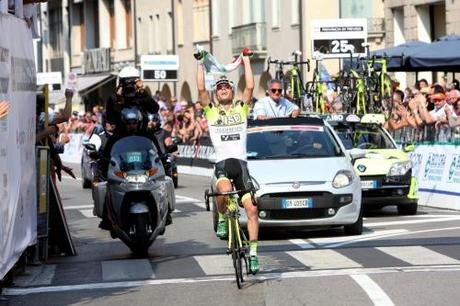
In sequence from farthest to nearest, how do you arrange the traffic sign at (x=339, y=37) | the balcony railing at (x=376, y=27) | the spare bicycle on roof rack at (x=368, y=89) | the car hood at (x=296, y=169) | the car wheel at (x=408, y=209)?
the balcony railing at (x=376, y=27)
the traffic sign at (x=339, y=37)
the spare bicycle on roof rack at (x=368, y=89)
the car wheel at (x=408, y=209)
the car hood at (x=296, y=169)

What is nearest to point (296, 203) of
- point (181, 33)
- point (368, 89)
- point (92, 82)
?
point (368, 89)

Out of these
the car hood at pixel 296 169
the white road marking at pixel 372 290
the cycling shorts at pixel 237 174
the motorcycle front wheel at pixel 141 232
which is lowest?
the white road marking at pixel 372 290

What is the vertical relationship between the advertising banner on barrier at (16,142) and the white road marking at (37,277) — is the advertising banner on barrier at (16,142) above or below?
above

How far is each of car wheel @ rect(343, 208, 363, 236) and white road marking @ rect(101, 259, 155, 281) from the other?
129 inches

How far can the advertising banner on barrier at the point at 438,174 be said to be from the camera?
73.0ft

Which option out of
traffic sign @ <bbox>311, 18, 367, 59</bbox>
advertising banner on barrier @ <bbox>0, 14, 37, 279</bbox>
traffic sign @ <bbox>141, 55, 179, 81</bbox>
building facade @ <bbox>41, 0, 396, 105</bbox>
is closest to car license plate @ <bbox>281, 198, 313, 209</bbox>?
advertising banner on barrier @ <bbox>0, 14, 37, 279</bbox>

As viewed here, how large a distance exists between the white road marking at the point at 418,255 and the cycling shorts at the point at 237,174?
199 cm

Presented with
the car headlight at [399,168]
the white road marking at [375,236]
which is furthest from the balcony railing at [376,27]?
the white road marking at [375,236]

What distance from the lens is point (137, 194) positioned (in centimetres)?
1534

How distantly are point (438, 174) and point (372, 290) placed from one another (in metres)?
11.2

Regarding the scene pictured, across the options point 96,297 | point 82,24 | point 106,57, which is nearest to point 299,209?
point 96,297

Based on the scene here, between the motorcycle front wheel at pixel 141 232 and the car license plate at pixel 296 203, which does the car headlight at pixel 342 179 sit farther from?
the motorcycle front wheel at pixel 141 232

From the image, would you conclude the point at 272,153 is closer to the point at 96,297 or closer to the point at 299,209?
the point at 299,209

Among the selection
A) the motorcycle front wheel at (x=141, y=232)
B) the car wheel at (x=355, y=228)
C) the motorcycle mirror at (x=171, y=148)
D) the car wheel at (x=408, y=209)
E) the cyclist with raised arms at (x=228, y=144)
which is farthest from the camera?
the car wheel at (x=408, y=209)
